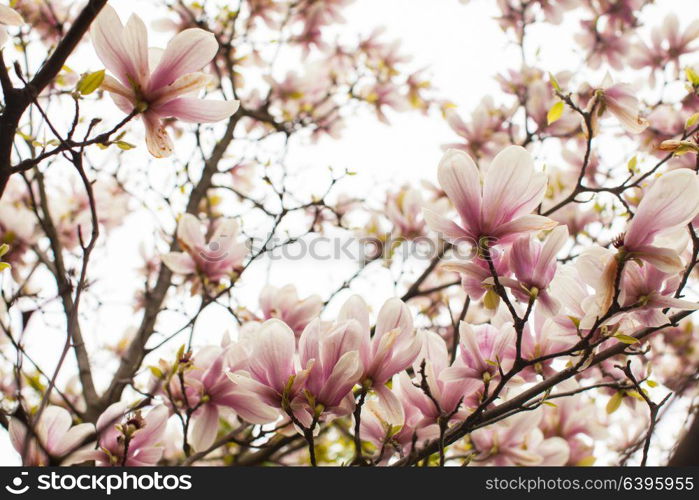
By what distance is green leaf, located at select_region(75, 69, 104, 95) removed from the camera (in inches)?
37.2

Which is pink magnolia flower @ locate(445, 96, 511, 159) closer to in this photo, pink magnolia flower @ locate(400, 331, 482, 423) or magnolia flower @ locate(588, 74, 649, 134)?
magnolia flower @ locate(588, 74, 649, 134)

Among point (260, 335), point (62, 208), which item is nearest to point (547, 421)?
point (260, 335)

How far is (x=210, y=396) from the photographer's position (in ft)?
4.30

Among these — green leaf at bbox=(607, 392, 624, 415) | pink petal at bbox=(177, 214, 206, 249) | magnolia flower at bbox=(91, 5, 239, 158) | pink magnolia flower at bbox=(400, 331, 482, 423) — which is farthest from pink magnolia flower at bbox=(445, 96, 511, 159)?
magnolia flower at bbox=(91, 5, 239, 158)

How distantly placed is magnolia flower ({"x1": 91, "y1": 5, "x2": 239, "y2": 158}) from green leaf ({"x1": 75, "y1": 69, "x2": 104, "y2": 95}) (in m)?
0.03

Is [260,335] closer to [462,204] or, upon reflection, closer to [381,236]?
[462,204]

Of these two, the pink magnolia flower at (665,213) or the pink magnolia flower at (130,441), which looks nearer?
the pink magnolia flower at (665,213)

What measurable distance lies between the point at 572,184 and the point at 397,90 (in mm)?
1079

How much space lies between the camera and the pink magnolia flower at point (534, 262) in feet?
3.20

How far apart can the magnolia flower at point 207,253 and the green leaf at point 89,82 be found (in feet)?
2.80

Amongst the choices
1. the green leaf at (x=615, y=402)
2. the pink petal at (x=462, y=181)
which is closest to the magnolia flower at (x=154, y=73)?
the pink petal at (x=462, y=181)

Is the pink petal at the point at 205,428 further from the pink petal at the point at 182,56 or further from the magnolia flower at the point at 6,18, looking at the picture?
the magnolia flower at the point at 6,18

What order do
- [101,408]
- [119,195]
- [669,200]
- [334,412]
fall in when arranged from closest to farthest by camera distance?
[669,200]
[334,412]
[101,408]
[119,195]

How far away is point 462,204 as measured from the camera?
951 millimetres
